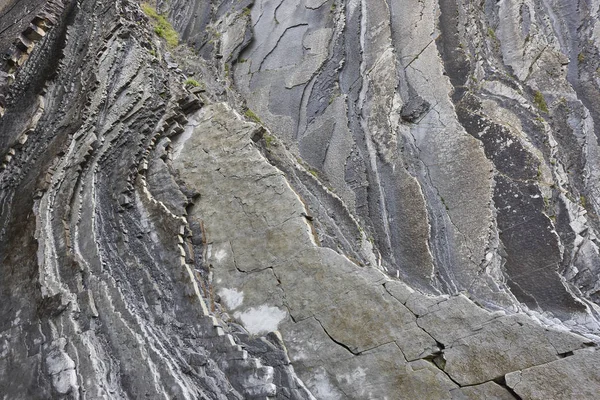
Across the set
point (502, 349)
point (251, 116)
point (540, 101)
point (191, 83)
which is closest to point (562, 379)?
point (502, 349)

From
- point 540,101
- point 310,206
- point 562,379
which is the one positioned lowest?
point 310,206

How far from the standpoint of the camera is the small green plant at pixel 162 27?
954 cm

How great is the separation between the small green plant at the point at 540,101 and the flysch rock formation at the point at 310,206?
30 mm

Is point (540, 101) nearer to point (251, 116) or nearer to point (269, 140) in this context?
point (269, 140)

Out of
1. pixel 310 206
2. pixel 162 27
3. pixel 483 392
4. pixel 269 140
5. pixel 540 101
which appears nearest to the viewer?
pixel 483 392

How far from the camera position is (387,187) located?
19.4 ft

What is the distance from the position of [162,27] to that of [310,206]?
6.69m

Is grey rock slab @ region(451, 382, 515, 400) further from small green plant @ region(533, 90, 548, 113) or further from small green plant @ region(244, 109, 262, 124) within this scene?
small green plant @ region(244, 109, 262, 124)

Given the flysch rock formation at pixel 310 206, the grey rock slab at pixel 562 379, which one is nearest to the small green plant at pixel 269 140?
the flysch rock formation at pixel 310 206

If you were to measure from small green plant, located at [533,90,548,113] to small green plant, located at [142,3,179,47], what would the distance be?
7.24 metres

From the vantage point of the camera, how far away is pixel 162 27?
9859 millimetres

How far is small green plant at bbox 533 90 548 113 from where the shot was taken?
6172mm

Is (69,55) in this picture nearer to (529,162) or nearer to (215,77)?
(215,77)

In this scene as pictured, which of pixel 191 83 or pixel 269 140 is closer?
pixel 269 140
